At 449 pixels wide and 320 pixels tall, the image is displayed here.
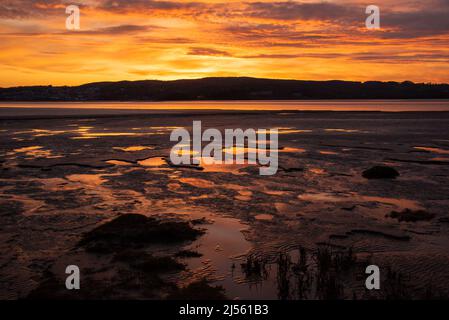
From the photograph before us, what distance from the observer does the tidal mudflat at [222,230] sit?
6836 millimetres

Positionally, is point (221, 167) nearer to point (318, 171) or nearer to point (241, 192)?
point (318, 171)

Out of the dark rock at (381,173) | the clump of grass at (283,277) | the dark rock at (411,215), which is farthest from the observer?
the dark rock at (381,173)

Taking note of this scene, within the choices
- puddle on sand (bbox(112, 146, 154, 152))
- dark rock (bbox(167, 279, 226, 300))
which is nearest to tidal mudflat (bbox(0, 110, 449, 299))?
dark rock (bbox(167, 279, 226, 300))

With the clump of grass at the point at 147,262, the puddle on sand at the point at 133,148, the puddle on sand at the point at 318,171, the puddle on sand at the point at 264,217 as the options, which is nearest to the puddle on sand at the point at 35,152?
the puddle on sand at the point at 133,148

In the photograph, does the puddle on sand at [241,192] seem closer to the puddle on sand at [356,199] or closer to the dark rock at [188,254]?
the puddle on sand at [356,199]

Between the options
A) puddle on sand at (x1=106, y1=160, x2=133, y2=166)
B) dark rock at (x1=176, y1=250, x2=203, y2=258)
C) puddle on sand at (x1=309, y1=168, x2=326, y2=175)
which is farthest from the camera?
puddle on sand at (x1=106, y1=160, x2=133, y2=166)

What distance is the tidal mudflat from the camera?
6836 mm

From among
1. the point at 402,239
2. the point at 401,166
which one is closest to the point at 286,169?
the point at 401,166

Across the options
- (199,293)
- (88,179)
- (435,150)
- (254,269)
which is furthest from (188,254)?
(435,150)

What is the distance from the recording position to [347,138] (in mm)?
28516

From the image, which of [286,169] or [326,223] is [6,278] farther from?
[286,169]

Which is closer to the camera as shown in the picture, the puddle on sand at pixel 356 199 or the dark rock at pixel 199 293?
the dark rock at pixel 199 293

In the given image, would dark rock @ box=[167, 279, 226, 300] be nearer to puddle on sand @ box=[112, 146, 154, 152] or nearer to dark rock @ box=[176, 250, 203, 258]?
dark rock @ box=[176, 250, 203, 258]
